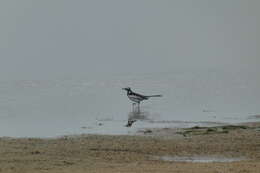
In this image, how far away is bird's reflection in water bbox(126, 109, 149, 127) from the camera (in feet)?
109

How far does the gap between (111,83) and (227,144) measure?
43.8 m

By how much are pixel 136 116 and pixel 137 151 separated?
1524cm

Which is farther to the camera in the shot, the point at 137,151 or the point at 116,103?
the point at 116,103

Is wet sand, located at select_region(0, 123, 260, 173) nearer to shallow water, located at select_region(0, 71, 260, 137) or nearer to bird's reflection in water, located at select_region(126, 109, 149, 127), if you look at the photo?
shallow water, located at select_region(0, 71, 260, 137)

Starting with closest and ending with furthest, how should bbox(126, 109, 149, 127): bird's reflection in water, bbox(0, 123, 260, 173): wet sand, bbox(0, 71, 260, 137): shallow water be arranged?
bbox(0, 123, 260, 173): wet sand → bbox(0, 71, 260, 137): shallow water → bbox(126, 109, 149, 127): bird's reflection in water

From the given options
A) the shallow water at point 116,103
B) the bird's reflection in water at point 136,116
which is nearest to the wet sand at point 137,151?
the shallow water at point 116,103

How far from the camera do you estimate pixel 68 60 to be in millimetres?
99875

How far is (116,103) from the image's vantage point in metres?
46.8

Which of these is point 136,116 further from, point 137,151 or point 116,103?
point 137,151

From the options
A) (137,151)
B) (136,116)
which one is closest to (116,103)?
(136,116)

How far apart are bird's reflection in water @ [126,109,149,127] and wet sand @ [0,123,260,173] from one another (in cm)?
511

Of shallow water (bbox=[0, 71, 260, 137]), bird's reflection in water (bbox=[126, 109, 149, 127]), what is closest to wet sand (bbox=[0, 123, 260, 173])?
shallow water (bbox=[0, 71, 260, 137])

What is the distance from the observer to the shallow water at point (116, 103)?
32250 millimetres

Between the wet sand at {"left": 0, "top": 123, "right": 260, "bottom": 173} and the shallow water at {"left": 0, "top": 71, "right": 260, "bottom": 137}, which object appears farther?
the shallow water at {"left": 0, "top": 71, "right": 260, "bottom": 137}
